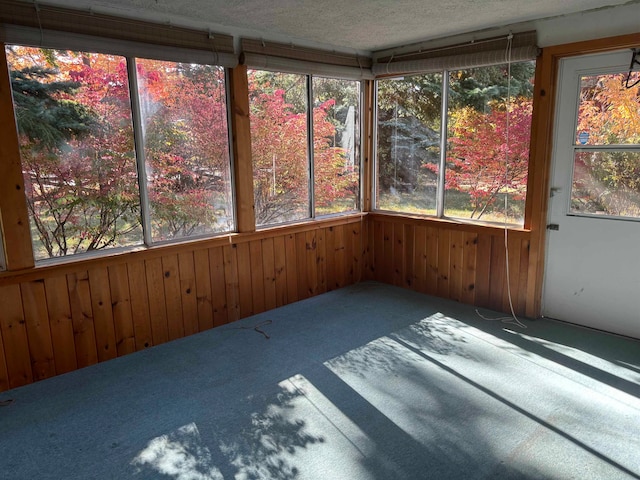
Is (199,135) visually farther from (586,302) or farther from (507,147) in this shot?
(586,302)

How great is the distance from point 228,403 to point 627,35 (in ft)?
11.1

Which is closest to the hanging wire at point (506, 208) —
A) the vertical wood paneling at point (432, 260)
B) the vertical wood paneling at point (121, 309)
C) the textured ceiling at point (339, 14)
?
the textured ceiling at point (339, 14)

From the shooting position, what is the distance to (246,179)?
3.62 m

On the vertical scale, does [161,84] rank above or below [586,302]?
above

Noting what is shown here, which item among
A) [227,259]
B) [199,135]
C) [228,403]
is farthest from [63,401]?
[199,135]

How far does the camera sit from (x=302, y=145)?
4.05 m

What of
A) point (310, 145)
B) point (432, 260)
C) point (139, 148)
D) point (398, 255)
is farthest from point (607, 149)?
point (139, 148)

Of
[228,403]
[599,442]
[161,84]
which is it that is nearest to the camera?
[599,442]

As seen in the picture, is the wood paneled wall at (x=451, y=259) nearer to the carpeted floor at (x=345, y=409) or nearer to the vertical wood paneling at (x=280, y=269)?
the carpeted floor at (x=345, y=409)

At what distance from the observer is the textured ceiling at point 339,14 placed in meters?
2.79

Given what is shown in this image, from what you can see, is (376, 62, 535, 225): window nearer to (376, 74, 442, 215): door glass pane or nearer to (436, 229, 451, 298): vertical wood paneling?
(376, 74, 442, 215): door glass pane

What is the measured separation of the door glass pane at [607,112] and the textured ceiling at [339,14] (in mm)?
499

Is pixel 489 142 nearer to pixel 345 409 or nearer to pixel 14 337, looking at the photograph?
pixel 345 409

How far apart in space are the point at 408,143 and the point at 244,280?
2.02m
